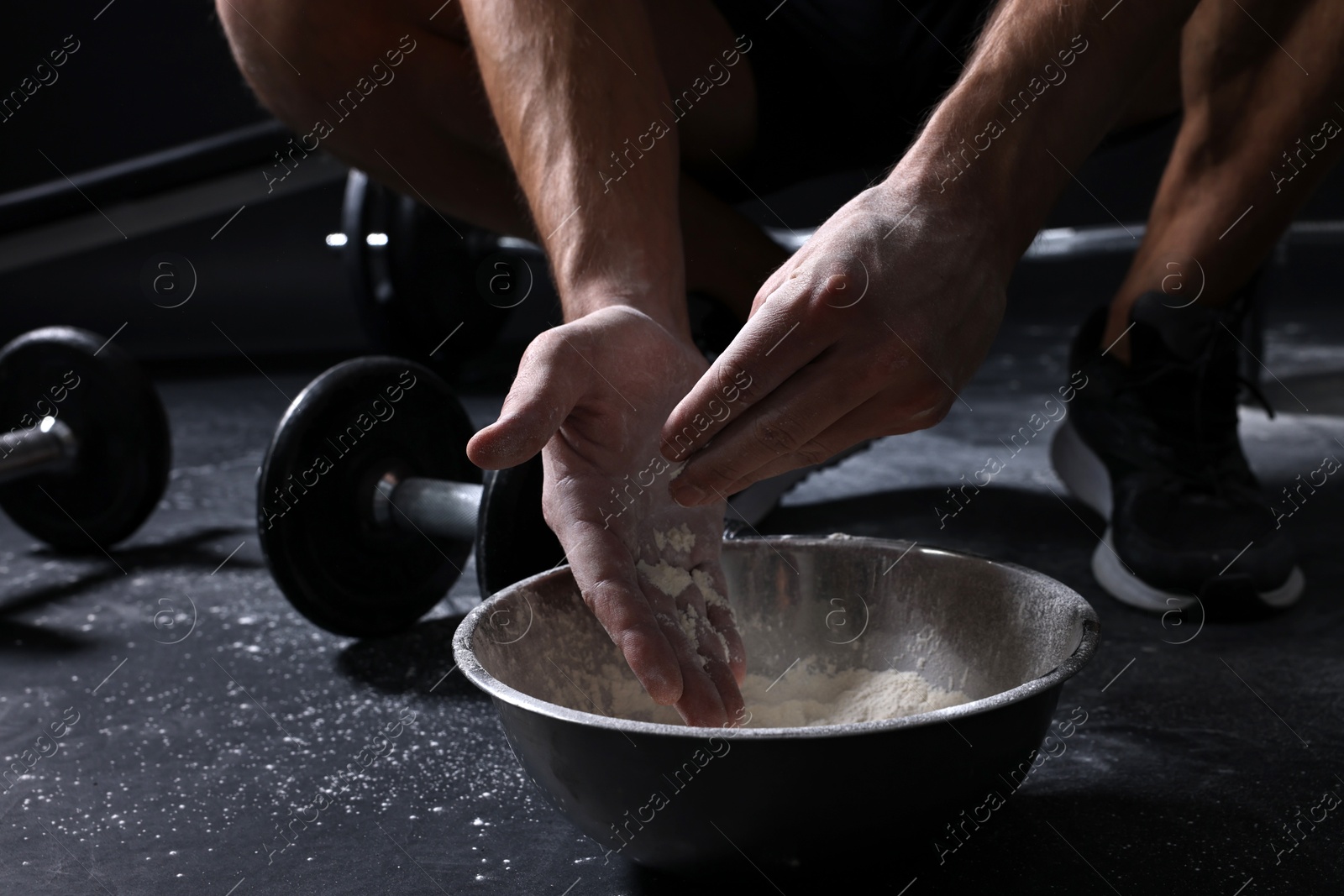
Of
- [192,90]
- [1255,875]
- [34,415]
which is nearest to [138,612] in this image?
[34,415]

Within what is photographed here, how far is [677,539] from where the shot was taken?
2.45 ft

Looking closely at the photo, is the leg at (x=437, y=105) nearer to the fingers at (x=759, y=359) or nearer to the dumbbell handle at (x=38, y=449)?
the dumbbell handle at (x=38, y=449)

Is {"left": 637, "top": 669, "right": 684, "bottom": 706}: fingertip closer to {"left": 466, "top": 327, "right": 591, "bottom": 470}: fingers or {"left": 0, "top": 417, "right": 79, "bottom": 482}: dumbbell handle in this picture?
{"left": 466, "top": 327, "right": 591, "bottom": 470}: fingers

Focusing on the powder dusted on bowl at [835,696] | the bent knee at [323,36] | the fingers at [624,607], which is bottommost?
the powder dusted on bowl at [835,696]

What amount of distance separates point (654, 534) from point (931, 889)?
11.0 inches

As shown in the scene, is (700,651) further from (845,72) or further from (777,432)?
(845,72)

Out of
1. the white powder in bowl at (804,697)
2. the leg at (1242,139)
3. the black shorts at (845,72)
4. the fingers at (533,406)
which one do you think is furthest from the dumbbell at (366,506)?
the leg at (1242,139)

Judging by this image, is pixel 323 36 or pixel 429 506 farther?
pixel 323 36

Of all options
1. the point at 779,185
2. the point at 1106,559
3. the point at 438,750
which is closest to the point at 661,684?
the point at 438,750

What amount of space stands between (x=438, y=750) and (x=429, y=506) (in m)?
0.28

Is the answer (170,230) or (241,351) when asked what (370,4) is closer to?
(241,351)

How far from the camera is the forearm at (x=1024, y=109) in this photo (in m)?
0.64

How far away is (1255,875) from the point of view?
61 cm

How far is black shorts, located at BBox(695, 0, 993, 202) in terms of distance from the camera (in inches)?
44.1
